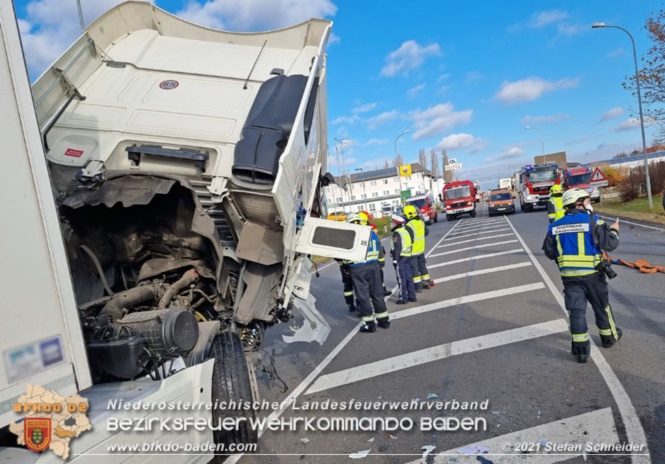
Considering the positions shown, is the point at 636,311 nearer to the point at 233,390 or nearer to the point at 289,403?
the point at 289,403

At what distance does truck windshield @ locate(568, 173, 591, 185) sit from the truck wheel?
30294mm

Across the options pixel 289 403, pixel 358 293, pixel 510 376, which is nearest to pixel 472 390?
pixel 510 376

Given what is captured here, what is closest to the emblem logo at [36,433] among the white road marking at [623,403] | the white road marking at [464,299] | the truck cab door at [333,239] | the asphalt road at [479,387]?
the asphalt road at [479,387]

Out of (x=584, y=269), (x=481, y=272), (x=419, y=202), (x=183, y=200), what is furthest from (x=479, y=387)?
(x=419, y=202)

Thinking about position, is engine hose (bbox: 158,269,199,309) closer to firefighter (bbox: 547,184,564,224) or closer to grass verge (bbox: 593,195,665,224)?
firefighter (bbox: 547,184,564,224)

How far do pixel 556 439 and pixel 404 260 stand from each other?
5.31m

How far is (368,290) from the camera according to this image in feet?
22.0

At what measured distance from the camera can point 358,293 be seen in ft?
21.9

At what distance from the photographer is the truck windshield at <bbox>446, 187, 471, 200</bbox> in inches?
1261

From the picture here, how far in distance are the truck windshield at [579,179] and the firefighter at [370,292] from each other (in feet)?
87.9

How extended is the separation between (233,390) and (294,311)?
2.02m

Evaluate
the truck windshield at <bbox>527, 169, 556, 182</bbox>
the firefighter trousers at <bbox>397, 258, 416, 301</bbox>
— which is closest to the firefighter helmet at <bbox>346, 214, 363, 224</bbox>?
the firefighter trousers at <bbox>397, 258, 416, 301</bbox>

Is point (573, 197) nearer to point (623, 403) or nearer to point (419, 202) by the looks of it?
point (623, 403)

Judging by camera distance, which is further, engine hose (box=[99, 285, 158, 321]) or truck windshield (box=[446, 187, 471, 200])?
truck windshield (box=[446, 187, 471, 200])
